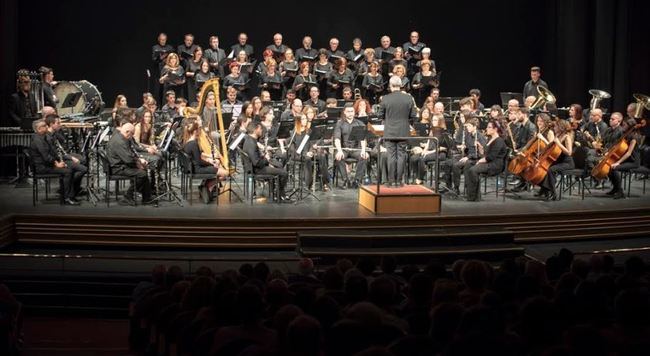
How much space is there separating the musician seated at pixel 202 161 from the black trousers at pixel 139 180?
64 centimetres

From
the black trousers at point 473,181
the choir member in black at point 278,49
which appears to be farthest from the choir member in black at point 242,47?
the black trousers at point 473,181

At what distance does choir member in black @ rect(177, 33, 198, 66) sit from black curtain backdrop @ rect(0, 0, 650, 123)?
4.63 ft

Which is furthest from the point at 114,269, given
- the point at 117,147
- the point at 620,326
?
the point at 620,326

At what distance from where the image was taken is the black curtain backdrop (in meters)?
17.8

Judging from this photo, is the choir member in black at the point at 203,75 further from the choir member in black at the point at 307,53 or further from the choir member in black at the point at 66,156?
the choir member in black at the point at 66,156

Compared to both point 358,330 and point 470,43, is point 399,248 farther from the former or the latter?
point 470,43

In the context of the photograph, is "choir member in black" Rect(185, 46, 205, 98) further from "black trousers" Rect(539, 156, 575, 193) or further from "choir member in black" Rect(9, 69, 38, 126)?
"black trousers" Rect(539, 156, 575, 193)

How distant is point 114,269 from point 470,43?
12487 millimetres

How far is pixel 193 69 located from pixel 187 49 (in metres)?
0.55

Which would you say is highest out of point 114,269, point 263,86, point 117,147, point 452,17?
point 452,17

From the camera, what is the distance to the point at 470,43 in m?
20.3

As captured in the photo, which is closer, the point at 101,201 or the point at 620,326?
the point at 620,326

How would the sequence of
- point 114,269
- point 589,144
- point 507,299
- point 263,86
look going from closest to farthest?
point 507,299
point 114,269
point 589,144
point 263,86

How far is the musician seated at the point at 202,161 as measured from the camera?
39.6 feet
